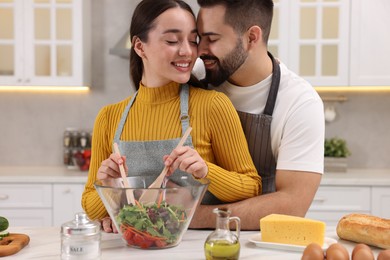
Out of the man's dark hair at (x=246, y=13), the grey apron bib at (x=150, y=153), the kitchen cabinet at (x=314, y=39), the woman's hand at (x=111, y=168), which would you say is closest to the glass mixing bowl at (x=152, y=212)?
the woman's hand at (x=111, y=168)

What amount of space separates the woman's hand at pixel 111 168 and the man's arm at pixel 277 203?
30cm

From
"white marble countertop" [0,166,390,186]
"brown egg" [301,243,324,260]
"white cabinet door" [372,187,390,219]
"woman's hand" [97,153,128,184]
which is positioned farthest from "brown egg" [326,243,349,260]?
"white cabinet door" [372,187,390,219]

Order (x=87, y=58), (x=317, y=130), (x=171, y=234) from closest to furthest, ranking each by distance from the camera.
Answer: (x=171, y=234)
(x=317, y=130)
(x=87, y=58)

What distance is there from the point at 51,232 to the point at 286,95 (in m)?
0.95

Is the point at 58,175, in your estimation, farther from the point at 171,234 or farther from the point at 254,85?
the point at 171,234

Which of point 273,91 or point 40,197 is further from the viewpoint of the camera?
point 40,197

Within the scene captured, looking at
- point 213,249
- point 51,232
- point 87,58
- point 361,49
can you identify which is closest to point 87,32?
point 87,58

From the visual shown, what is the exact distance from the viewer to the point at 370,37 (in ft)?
13.1

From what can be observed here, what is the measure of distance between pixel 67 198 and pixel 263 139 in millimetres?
2103

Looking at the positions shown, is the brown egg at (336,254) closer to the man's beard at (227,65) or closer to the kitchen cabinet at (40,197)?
the man's beard at (227,65)

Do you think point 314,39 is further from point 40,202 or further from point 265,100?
point 40,202

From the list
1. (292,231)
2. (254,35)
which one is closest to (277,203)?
(292,231)

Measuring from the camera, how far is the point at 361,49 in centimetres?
400

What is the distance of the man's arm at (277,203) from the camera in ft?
6.17
